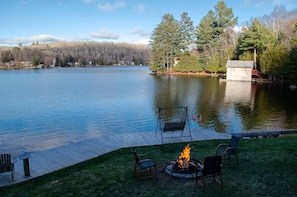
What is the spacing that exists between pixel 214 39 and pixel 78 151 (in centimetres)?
7120

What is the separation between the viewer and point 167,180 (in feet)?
23.9

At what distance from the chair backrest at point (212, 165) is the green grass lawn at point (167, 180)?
44 cm

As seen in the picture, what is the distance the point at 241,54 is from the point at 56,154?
5706 cm

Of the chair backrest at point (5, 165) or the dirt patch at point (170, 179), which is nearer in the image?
the dirt patch at point (170, 179)

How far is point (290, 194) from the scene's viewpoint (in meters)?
6.25

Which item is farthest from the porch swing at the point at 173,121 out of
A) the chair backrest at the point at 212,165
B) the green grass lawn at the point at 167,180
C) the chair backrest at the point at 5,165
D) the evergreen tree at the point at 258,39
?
the evergreen tree at the point at 258,39

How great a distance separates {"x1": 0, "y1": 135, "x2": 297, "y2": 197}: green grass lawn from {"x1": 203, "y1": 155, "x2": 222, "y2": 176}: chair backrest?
0.44 metres

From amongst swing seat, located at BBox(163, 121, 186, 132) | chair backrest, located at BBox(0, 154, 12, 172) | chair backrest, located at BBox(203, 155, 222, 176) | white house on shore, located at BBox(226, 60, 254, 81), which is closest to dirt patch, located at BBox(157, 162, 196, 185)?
chair backrest, located at BBox(203, 155, 222, 176)

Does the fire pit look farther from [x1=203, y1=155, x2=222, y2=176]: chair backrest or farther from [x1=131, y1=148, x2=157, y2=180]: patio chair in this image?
[x1=203, y1=155, x2=222, y2=176]: chair backrest

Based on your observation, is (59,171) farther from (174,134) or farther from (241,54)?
(241,54)

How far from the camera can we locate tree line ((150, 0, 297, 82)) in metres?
56.6

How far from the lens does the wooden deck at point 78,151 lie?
927 cm

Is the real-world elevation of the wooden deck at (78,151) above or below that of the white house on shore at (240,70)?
below

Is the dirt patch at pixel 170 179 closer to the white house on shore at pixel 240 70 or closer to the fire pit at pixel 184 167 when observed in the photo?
the fire pit at pixel 184 167
